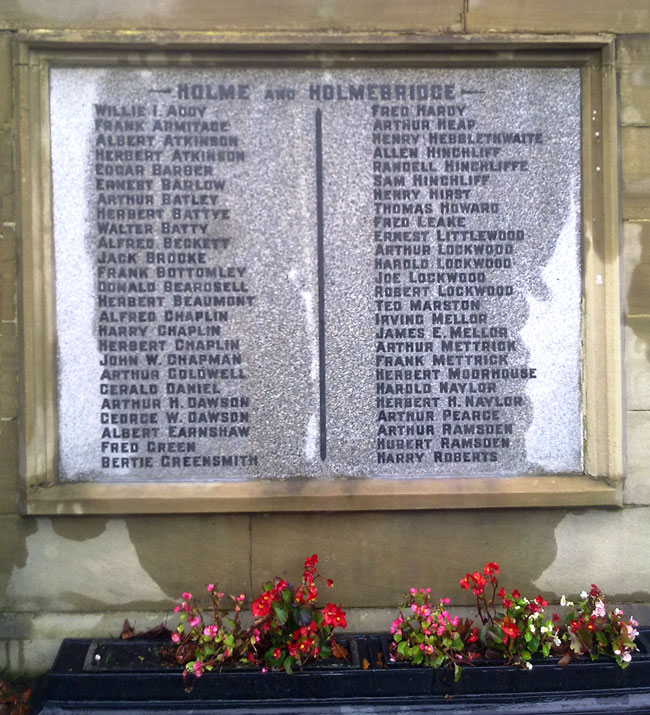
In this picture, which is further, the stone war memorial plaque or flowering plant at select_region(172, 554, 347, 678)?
the stone war memorial plaque

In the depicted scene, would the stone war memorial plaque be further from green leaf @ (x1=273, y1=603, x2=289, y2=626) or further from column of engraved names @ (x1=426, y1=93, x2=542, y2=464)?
green leaf @ (x1=273, y1=603, x2=289, y2=626)

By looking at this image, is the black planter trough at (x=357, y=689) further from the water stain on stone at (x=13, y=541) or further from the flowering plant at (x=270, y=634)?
the water stain on stone at (x=13, y=541)

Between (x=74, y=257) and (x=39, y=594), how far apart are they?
1.85 m

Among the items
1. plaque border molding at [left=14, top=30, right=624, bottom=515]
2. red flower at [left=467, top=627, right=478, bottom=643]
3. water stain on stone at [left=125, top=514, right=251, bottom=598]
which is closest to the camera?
red flower at [left=467, top=627, right=478, bottom=643]

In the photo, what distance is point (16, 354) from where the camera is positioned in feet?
11.3

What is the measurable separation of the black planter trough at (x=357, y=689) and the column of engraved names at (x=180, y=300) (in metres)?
1.07

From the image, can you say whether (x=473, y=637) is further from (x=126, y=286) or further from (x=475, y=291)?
(x=126, y=286)

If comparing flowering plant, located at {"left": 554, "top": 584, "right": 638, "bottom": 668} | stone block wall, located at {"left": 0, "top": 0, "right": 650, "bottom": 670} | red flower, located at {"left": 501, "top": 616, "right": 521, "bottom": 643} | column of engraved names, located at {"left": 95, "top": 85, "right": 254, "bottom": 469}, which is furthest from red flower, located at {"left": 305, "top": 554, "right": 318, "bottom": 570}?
flowering plant, located at {"left": 554, "top": 584, "right": 638, "bottom": 668}

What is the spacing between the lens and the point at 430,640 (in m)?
3.10

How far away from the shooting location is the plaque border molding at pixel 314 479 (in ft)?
11.1

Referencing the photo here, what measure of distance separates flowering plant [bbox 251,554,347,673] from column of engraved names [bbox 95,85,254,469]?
29.8 inches

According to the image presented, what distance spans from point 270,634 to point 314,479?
0.82 m

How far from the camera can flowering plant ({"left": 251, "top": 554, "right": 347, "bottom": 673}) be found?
309cm

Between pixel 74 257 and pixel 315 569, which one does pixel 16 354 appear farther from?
pixel 315 569
